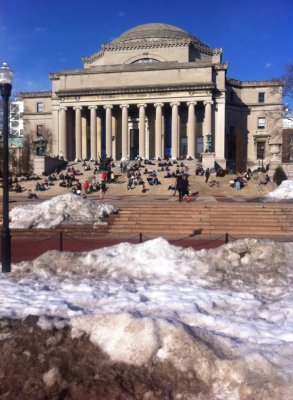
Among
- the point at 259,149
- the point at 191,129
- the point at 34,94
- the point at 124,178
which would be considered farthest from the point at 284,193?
the point at 34,94

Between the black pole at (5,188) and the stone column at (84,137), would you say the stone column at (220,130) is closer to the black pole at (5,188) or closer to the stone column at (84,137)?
the stone column at (84,137)

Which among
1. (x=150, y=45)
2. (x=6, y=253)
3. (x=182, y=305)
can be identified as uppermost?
(x=150, y=45)

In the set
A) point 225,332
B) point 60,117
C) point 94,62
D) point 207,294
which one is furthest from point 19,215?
point 94,62

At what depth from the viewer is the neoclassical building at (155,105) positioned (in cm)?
6900

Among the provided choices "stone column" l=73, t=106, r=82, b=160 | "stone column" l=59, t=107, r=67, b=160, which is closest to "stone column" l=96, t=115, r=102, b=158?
A: "stone column" l=73, t=106, r=82, b=160

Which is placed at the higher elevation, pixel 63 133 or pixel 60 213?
pixel 63 133

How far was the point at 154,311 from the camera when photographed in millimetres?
7047

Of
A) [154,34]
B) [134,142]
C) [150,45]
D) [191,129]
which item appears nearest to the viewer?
[191,129]

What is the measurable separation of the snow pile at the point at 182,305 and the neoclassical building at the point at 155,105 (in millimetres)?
53110

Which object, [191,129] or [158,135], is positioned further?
[158,135]

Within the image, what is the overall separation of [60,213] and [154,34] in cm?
7060

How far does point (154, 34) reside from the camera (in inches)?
3221

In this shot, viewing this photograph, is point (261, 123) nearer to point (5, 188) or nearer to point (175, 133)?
point (175, 133)

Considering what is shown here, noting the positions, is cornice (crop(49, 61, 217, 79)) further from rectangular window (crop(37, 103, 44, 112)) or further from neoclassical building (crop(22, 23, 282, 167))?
rectangular window (crop(37, 103, 44, 112))
